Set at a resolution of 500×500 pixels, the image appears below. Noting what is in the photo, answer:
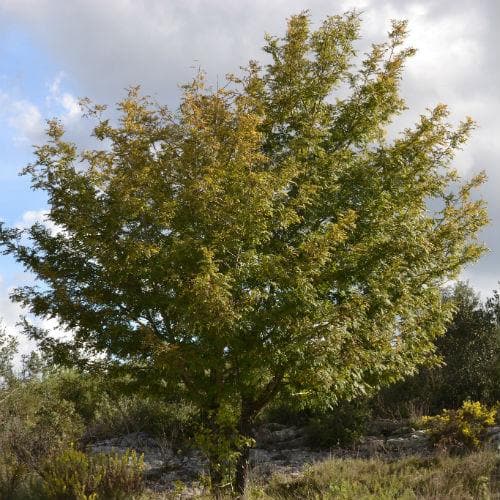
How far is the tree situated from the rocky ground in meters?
3.75

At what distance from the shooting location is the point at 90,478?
8.57 m

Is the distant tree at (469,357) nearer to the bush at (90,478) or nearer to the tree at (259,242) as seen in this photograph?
the tree at (259,242)

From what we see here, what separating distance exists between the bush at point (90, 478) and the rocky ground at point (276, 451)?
128 inches

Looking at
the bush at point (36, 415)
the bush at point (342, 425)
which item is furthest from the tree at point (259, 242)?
the bush at point (342, 425)

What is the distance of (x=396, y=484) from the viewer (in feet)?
33.8

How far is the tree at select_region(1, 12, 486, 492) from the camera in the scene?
8.91 meters

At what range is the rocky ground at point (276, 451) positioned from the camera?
47.0 ft

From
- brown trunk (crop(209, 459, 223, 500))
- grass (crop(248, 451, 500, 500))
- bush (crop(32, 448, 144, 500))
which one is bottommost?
grass (crop(248, 451, 500, 500))

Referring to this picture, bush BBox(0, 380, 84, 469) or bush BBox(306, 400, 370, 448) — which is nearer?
bush BBox(0, 380, 84, 469)

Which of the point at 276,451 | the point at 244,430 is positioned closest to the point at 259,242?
the point at 244,430

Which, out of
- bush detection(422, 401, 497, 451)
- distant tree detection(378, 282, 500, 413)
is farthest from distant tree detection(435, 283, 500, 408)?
bush detection(422, 401, 497, 451)

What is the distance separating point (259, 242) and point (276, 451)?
10.2 m

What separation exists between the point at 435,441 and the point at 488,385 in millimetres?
5556

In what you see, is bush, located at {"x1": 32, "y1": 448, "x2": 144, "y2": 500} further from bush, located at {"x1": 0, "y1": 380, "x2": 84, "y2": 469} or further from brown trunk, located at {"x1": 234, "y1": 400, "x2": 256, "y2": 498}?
bush, located at {"x1": 0, "y1": 380, "x2": 84, "y2": 469}
